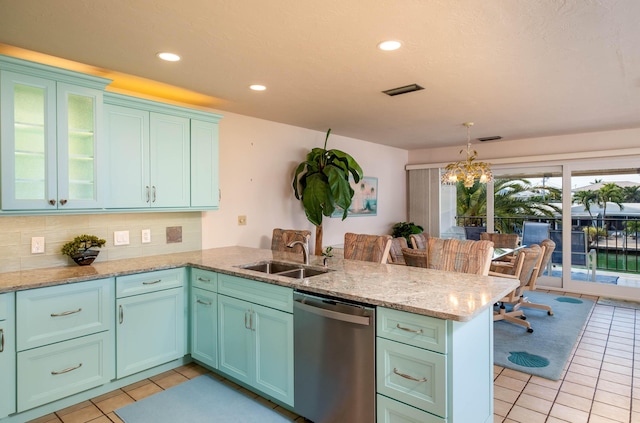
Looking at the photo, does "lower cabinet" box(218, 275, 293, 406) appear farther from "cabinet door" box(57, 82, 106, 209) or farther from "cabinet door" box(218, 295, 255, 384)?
"cabinet door" box(57, 82, 106, 209)

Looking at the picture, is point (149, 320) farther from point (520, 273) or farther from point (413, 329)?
point (520, 273)

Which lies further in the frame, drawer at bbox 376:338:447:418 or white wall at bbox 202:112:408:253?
white wall at bbox 202:112:408:253

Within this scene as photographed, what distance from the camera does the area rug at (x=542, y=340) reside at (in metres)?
3.14

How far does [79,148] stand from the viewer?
2664 mm

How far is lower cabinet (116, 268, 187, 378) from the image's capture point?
268cm

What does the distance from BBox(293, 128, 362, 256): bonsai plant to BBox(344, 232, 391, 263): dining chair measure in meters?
0.90

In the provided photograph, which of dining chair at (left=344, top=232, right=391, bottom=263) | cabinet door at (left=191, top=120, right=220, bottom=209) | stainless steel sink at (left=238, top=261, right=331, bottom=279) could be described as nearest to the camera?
stainless steel sink at (left=238, top=261, right=331, bottom=279)

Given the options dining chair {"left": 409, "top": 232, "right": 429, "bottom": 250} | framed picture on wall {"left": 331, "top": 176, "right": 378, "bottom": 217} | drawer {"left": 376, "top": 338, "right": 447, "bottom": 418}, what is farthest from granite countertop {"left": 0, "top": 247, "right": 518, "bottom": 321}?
framed picture on wall {"left": 331, "top": 176, "right": 378, "bottom": 217}

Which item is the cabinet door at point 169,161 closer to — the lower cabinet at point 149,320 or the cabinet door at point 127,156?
the cabinet door at point 127,156

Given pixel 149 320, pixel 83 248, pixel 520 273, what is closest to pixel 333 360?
pixel 149 320

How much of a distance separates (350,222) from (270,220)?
1604mm

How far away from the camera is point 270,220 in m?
4.52

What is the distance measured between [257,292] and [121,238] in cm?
154

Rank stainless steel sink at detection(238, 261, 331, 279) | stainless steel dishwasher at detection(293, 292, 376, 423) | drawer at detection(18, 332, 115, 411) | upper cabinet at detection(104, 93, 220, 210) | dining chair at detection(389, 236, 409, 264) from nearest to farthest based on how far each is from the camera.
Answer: stainless steel dishwasher at detection(293, 292, 376, 423) → drawer at detection(18, 332, 115, 411) → stainless steel sink at detection(238, 261, 331, 279) → upper cabinet at detection(104, 93, 220, 210) → dining chair at detection(389, 236, 409, 264)
